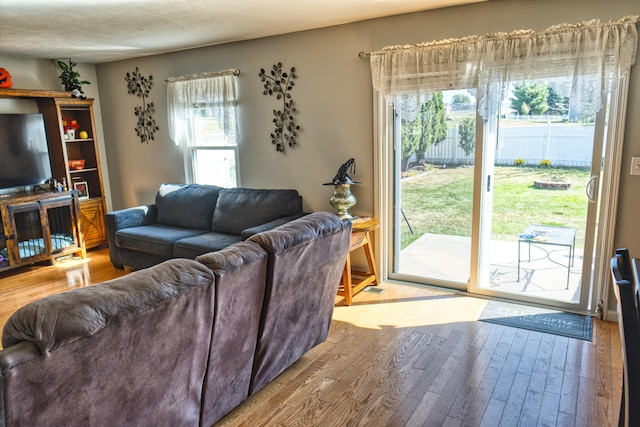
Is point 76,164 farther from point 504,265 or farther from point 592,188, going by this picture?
point 592,188

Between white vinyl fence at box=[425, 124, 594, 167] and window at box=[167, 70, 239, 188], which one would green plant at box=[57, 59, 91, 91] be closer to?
window at box=[167, 70, 239, 188]

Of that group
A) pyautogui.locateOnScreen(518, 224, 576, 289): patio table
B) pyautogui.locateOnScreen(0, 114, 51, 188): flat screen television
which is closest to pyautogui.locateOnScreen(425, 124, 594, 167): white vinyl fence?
pyautogui.locateOnScreen(518, 224, 576, 289): patio table

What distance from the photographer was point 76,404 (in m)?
1.49

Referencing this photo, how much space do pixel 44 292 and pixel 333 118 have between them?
312 centimetres

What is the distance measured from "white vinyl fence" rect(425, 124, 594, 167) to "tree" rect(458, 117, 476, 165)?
32mm

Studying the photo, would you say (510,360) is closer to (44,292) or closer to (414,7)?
(414,7)

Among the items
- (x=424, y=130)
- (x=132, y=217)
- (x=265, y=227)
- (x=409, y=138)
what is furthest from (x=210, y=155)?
(x=424, y=130)

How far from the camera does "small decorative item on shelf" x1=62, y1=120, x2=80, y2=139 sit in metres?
5.23

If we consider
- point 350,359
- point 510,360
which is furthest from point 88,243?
point 510,360

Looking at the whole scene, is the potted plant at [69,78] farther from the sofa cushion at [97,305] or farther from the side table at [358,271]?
the sofa cushion at [97,305]

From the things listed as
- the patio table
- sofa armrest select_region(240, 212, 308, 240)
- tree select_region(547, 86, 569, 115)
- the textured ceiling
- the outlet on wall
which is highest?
the textured ceiling

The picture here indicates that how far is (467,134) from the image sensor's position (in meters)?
3.58

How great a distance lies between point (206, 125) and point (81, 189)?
1816mm

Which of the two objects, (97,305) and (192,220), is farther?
(192,220)
